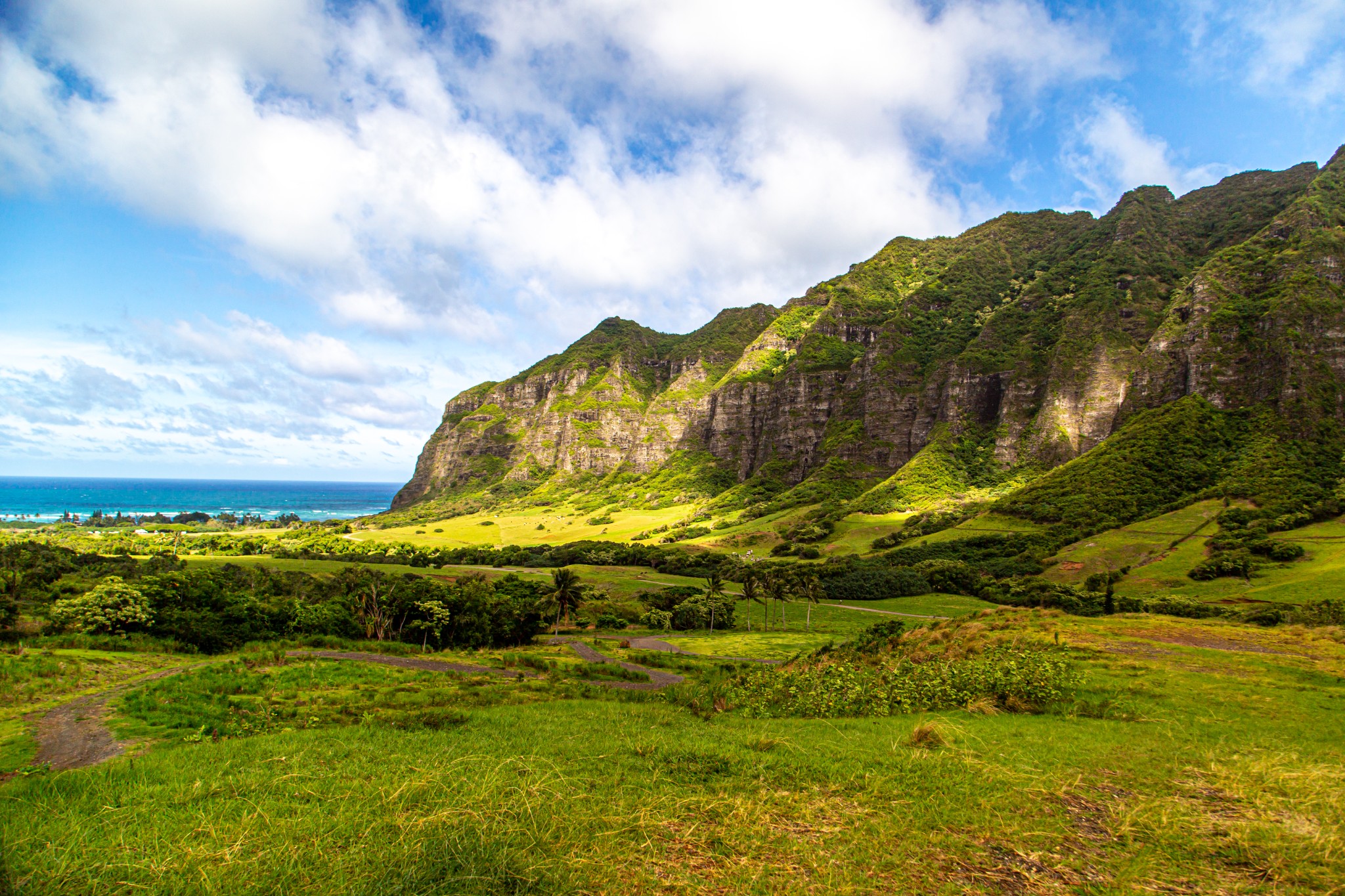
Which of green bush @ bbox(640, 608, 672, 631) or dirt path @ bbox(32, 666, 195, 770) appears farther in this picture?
green bush @ bbox(640, 608, 672, 631)

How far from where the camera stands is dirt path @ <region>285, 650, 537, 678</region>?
105ft

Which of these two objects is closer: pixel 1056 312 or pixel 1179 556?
pixel 1179 556

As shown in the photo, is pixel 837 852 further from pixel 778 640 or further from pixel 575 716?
pixel 778 640

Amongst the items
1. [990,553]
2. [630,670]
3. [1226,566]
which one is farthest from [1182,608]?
[630,670]

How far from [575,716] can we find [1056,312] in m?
190

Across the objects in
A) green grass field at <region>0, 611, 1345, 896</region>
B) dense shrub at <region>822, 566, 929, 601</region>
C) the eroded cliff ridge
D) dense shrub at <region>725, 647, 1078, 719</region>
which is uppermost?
the eroded cliff ridge

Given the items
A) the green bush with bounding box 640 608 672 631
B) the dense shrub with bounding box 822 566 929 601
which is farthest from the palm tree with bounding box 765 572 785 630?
the dense shrub with bounding box 822 566 929 601

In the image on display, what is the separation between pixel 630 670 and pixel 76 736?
2670cm

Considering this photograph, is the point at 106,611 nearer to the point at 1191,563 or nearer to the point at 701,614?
the point at 701,614

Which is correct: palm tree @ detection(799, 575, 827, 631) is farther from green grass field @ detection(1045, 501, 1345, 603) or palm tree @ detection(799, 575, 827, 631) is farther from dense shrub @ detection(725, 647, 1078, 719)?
dense shrub @ detection(725, 647, 1078, 719)

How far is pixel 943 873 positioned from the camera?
6961mm

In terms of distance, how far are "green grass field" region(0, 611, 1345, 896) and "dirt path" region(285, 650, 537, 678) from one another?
54.7ft

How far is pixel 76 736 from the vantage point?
1608 cm

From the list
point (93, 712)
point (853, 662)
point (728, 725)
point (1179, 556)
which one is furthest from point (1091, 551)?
point (93, 712)
